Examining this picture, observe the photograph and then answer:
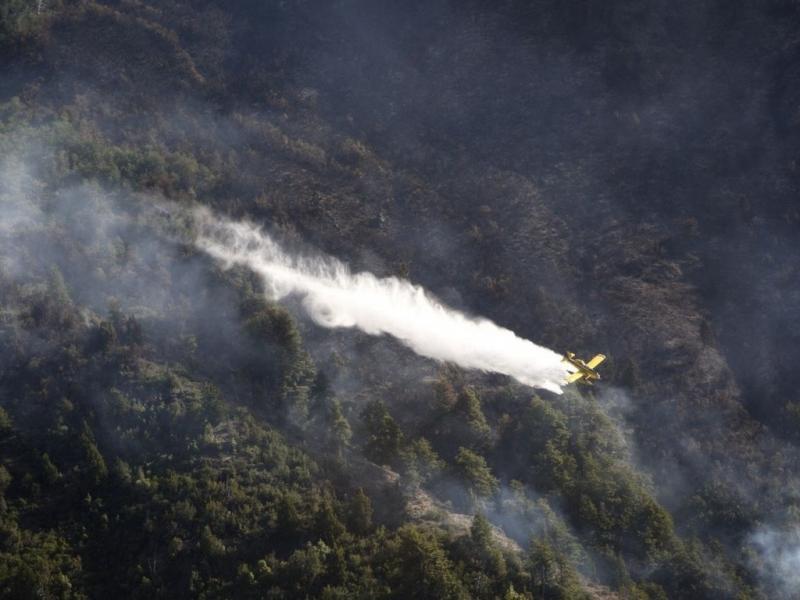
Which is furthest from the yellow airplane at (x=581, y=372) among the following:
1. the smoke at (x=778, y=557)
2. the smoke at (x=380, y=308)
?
the smoke at (x=778, y=557)

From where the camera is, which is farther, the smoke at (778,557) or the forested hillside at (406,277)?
the smoke at (778,557)

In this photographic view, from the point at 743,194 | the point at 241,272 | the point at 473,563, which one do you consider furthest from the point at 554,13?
the point at 473,563

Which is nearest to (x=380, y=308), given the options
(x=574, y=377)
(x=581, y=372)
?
(x=574, y=377)

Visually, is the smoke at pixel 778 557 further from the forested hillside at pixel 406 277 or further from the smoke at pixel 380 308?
the smoke at pixel 380 308

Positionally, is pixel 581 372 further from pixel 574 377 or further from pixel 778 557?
pixel 778 557

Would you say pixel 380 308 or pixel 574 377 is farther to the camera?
pixel 380 308

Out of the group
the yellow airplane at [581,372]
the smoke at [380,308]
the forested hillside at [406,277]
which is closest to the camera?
the forested hillside at [406,277]
